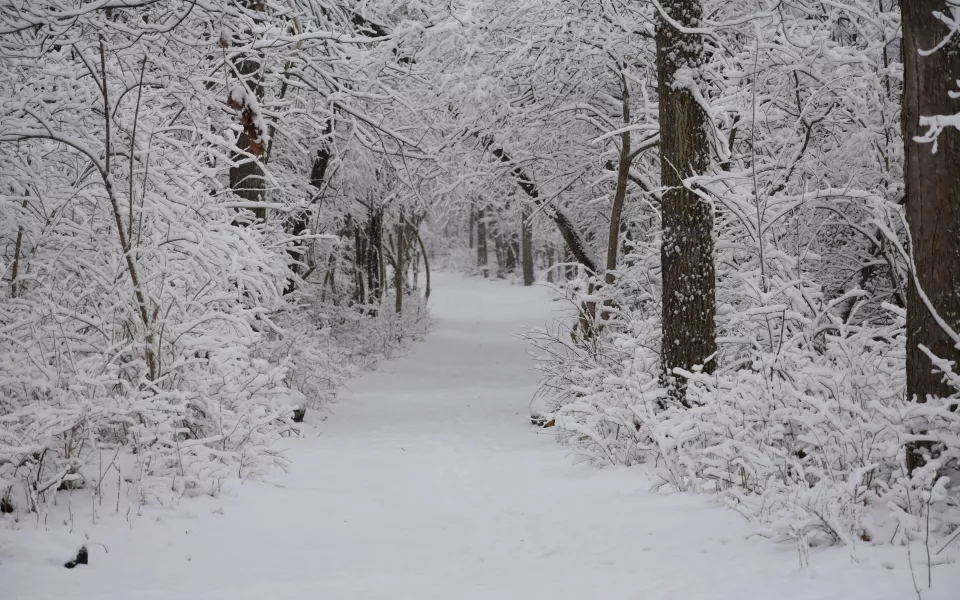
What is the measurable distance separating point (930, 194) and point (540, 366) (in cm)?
559

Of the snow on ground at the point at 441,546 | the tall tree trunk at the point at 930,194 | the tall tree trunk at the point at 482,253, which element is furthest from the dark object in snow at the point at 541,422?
the tall tree trunk at the point at 482,253

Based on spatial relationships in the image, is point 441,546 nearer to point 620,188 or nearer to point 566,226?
point 620,188

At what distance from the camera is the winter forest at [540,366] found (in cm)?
372

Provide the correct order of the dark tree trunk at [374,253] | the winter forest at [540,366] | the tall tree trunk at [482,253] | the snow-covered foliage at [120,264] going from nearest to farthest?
the winter forest at [540,366] → the snow-covered foliage at [120,264] → the dark tree trunk at [374,253] → the tall tree trunk at [482,253]

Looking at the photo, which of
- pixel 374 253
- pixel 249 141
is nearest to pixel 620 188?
pixel 249 141

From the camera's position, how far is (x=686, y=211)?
6180mm

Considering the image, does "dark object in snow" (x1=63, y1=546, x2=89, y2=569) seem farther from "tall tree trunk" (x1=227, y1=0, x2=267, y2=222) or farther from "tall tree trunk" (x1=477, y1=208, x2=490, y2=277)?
"tall tree trunk" (x1=477, y1=208, x2=490, y2=277)

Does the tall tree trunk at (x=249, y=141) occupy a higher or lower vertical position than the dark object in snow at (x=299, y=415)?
higher

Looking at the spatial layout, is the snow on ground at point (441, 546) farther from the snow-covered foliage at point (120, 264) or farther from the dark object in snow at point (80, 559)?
the snow-covered foliage at point (120, 264)

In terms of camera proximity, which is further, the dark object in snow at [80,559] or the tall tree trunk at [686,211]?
the tall tree trunk at [686,211]

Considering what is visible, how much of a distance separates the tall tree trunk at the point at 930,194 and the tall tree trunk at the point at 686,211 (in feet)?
7.79

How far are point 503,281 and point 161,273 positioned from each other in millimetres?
40232

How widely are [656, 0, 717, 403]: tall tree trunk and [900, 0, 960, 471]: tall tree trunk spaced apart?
2.37 meters

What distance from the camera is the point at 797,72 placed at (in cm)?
761
